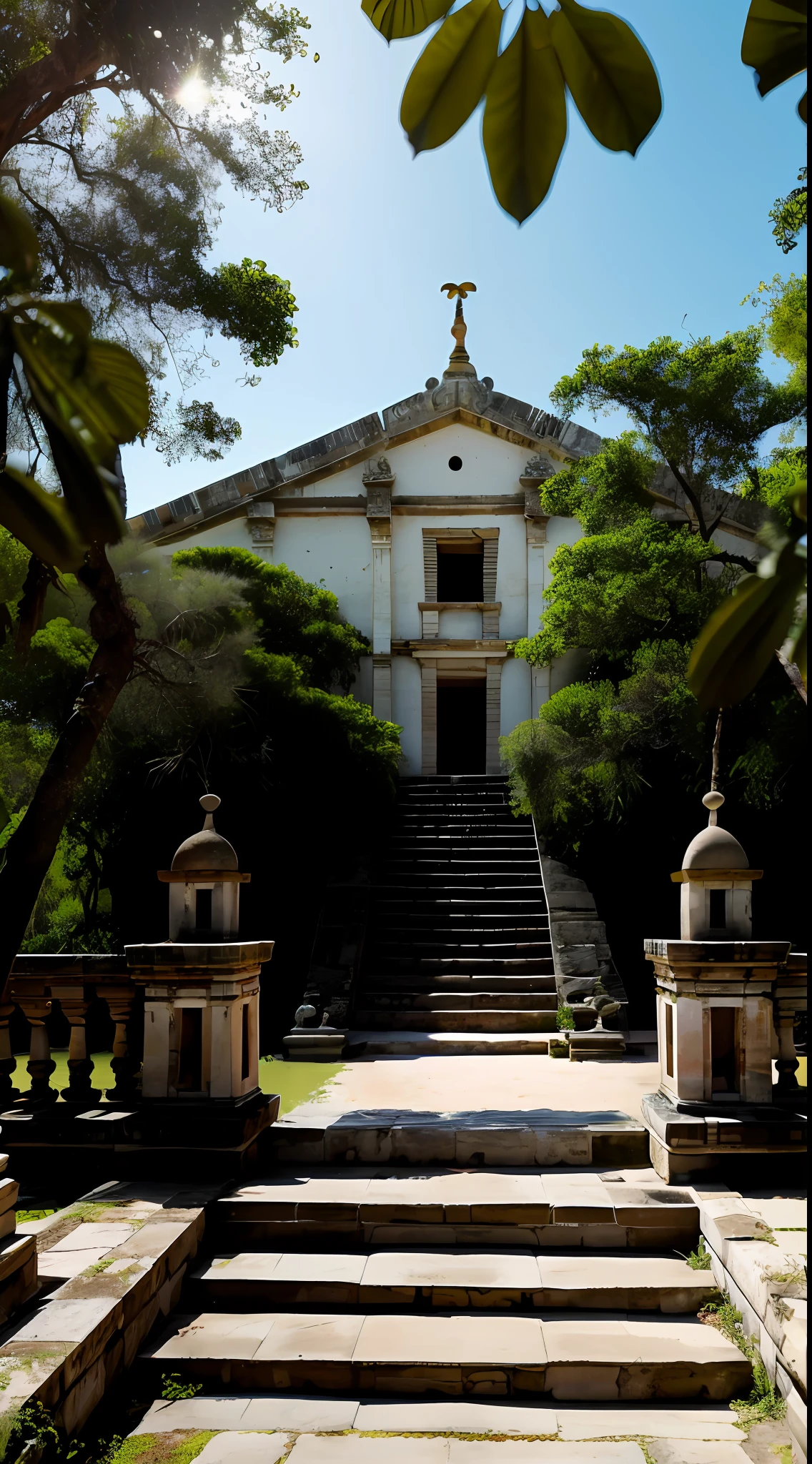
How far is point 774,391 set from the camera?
33.6 feet

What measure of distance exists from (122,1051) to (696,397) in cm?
814

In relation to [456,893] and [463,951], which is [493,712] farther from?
[463,951]

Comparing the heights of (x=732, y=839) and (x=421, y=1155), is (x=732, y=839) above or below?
above

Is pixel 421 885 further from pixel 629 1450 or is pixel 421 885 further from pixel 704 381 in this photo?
pixel 629 1450

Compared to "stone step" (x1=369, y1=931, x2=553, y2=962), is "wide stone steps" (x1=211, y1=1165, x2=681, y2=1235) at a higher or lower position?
lower

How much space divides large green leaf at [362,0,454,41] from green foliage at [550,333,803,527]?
1013 cm

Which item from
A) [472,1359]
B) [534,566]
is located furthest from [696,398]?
[472,1359]

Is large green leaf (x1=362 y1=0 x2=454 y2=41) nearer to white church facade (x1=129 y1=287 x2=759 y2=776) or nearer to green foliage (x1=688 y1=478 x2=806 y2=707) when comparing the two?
green foliage (x1=688 y1=478 x2=806 y2=707)

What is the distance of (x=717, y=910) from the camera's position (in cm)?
538

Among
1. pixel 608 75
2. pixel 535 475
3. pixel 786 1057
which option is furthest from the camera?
pixel 535 475

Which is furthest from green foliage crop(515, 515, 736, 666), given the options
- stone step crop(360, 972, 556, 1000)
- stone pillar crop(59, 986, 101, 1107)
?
stone pillar crop(59, 986, 101, 1107)

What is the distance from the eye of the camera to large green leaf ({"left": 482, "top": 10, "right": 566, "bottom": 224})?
2.52 feet

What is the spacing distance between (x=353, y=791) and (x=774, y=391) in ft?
20.0

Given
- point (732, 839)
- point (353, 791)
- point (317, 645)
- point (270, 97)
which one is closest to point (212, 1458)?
point (732, 839)
